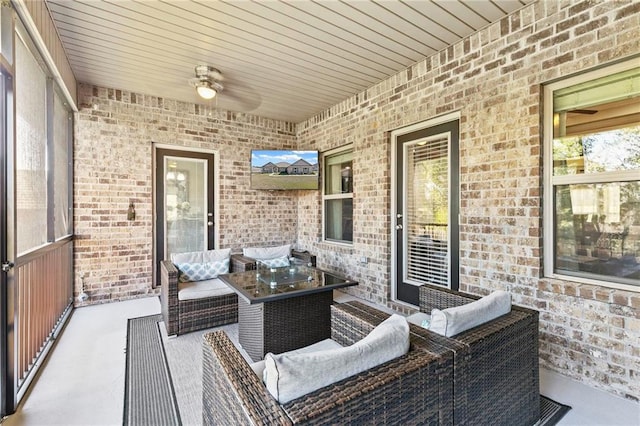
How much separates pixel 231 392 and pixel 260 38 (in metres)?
2.93

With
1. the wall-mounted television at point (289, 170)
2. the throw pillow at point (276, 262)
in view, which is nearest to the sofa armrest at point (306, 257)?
the throw pillow at point (276, 262)

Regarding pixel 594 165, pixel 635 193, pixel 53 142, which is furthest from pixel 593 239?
pixel 53 142

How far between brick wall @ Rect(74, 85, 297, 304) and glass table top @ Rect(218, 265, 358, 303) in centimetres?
202

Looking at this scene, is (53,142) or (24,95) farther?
(53,142)

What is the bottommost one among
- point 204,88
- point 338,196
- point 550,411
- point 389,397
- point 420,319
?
point 550,411

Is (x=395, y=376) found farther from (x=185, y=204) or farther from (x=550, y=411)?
(x=185, y=204)

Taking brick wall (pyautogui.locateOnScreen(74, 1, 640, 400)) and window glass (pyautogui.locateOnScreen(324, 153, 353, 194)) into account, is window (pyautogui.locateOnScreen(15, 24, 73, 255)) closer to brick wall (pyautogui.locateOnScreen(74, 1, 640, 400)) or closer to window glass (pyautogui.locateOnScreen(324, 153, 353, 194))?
brick wall (pyautogui.locateOnScreen(74, 1, 640, 400))

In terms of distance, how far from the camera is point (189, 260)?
368cm

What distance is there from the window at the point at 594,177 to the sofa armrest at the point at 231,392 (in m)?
2.47

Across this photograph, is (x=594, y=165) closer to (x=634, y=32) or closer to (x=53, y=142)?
(x=634, y=32)

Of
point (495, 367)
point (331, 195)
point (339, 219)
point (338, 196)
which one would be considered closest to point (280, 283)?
point (495, 367)

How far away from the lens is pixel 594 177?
2250mm

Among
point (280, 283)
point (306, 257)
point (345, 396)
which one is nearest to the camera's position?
point (345, 396)

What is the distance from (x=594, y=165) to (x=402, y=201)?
1.86 meters
